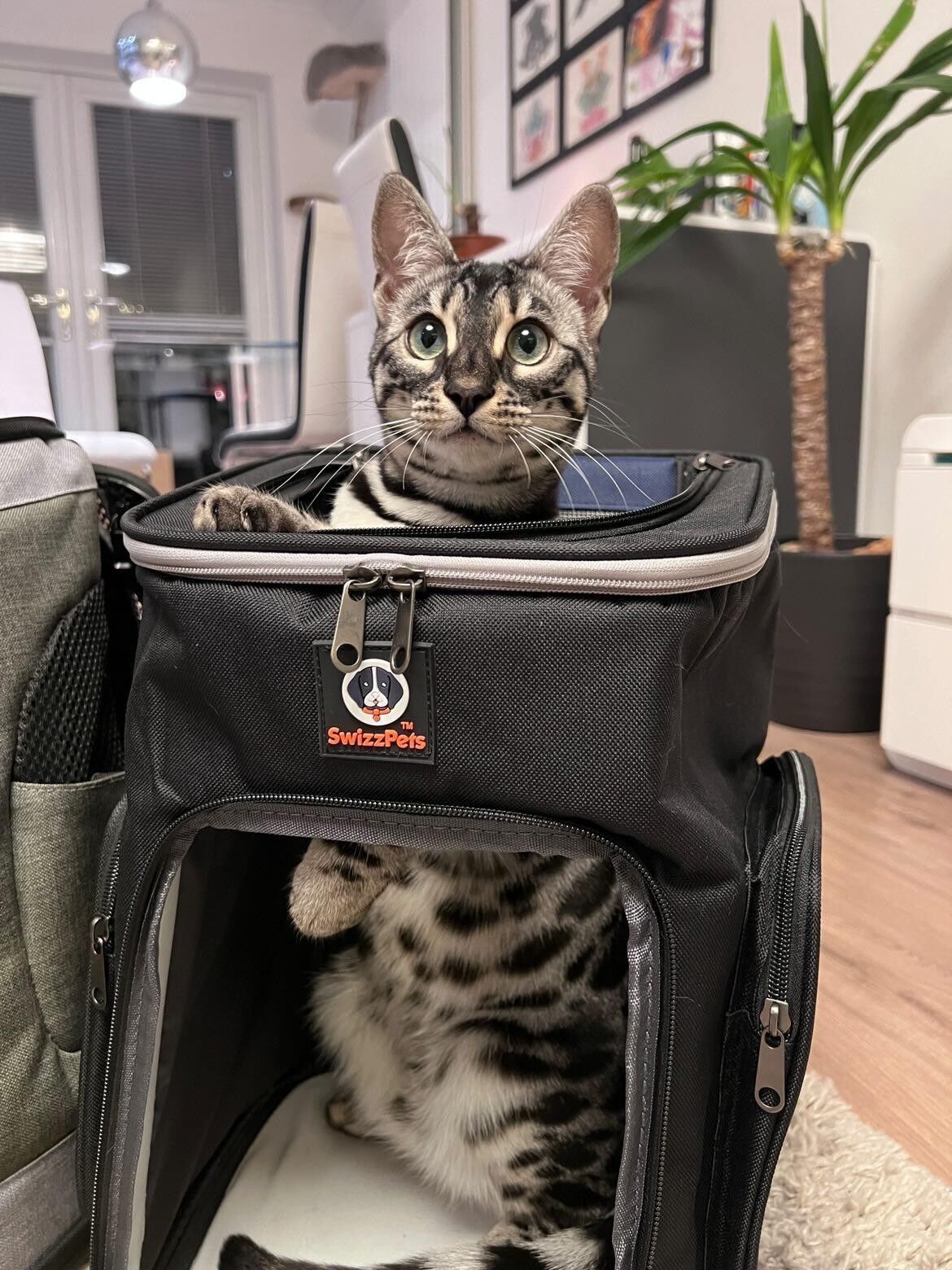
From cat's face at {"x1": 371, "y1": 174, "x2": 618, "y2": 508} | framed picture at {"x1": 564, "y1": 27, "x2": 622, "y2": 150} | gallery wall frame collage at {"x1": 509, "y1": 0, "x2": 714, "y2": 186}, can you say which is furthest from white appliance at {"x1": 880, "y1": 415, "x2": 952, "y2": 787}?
framed picture at {"x1": 564, "y1": 27, "x2": 622, "y2": 150}

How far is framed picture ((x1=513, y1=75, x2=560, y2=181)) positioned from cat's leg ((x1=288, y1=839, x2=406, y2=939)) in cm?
307

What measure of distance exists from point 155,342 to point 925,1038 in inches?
183

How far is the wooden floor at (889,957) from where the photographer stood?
0.88 metres

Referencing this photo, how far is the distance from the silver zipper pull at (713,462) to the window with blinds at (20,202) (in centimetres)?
438

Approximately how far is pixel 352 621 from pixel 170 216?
4.89 metres

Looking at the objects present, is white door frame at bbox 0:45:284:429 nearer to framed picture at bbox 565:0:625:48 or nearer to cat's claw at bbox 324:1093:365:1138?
framed picture at bbox 565:0:625:48

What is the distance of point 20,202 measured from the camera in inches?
171

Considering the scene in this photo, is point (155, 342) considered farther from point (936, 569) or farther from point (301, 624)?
point (301, 624)

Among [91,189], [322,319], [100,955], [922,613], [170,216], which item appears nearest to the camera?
[100,955]

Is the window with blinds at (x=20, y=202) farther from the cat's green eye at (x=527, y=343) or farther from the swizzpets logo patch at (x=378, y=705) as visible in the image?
the swizzpets logo patch at (x=378, y=705)

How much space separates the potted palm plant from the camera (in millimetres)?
1645

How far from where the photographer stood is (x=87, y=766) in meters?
0.71

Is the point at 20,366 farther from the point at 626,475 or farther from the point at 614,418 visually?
the point at 614,418

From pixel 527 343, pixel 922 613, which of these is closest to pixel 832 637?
pixel 922 613
